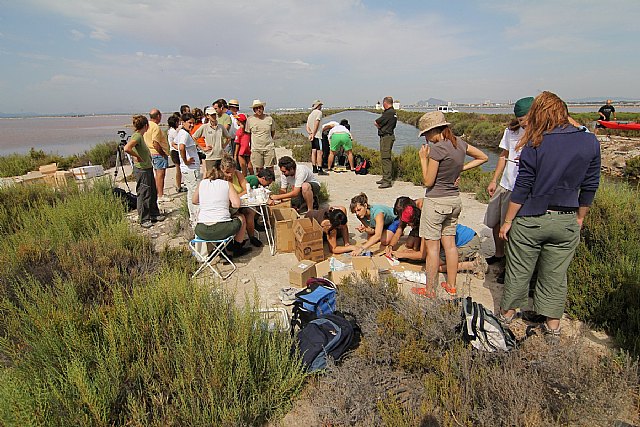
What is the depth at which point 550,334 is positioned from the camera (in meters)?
2.72

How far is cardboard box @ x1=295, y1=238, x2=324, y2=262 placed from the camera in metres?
4.55

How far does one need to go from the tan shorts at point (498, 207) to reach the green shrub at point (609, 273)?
2.60 ft

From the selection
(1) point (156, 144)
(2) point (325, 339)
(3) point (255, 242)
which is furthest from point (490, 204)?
(1) point (156, 144)

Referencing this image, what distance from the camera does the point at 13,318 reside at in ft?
8.48

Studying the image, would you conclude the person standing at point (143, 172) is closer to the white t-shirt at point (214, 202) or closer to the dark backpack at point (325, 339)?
the white t-shirt at point (214, 202)

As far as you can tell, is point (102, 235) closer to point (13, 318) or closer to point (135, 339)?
point (13, 318)

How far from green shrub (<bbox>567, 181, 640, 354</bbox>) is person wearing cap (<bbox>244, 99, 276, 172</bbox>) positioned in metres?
5.71

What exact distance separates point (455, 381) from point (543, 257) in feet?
4.26

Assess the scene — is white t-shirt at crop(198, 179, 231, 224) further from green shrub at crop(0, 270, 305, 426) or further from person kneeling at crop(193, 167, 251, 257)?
green shrub at crop(0, 270, 305, 426)

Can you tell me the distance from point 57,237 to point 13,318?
2.58 m

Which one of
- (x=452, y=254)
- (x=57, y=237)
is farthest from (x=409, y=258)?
(x=57, y=237)

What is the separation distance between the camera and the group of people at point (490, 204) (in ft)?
8.35

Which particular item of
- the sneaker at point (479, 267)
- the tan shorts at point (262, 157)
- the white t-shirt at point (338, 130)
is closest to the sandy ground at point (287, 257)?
the sneaker at point (479, 267)

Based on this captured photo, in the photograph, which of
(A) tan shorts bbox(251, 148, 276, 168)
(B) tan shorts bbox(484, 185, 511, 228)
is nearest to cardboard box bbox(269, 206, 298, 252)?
(B) tan shorts bbox(484, 185, 511, 228)
